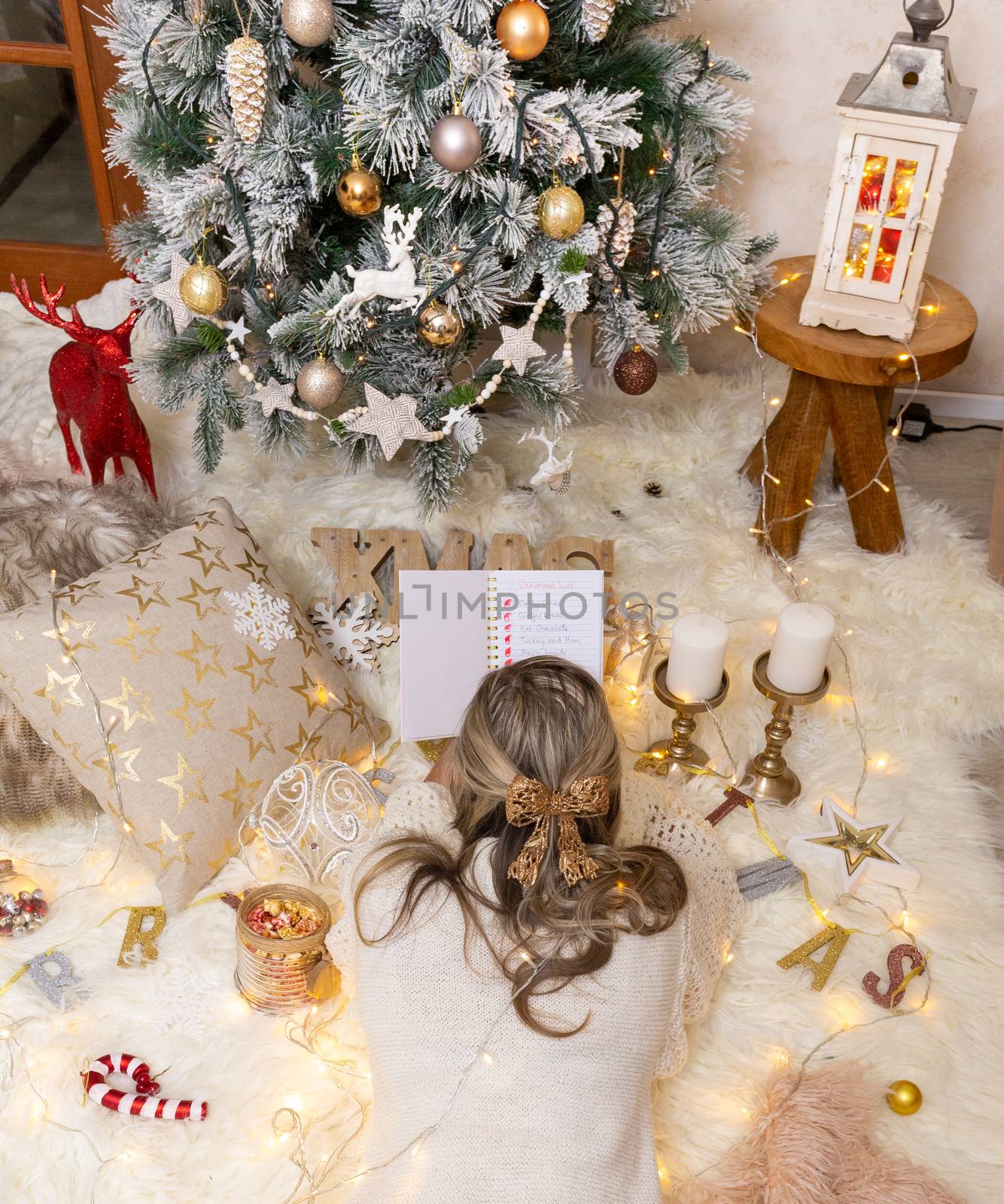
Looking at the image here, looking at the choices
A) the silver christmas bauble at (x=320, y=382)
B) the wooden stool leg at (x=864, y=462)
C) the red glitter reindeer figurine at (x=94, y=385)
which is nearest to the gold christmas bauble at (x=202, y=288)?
the silver christmas bauble at (x=320, y=382)

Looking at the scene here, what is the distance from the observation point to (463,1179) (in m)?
0.92

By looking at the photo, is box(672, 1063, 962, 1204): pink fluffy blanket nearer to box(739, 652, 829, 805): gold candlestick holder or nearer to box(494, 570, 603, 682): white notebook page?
box(739, 652, 829, 805): gold candlestick holder

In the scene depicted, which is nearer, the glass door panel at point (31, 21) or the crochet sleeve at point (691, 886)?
the crochet sleeve at point (691, 886)

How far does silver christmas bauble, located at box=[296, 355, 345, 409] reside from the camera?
1354mm

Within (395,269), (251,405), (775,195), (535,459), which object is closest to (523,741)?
(395,269)

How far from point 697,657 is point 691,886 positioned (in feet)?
0.94

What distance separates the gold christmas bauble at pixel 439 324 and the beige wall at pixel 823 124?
38.3 inches

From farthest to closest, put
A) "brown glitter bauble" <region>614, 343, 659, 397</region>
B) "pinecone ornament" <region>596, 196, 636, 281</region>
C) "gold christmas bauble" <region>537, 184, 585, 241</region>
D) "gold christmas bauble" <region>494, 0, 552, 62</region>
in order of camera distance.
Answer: "brown glitter bauble" <region>614, 343, 659, 397</region> → "pinecone ornament" <region>596, 196, 636, 281</region> → "gold christmas bauble" <region>537, 184, 585, 241</region> → "gold christmas bauble" <region>494, 0, 552, 62</region>

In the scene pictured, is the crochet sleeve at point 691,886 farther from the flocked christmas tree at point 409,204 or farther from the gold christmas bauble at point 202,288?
the gold christmas bauble at point 202,288

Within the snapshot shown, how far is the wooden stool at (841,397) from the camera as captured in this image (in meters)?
1.60

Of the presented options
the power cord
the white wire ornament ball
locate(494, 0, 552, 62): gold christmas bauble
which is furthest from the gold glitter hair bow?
the power cord

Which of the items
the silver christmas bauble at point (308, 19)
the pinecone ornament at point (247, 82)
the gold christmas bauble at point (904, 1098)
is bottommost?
the gold christmas bauble at point (904, 1098)

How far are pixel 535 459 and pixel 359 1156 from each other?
1154mm

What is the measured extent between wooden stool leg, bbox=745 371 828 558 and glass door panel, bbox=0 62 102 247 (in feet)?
4.61
